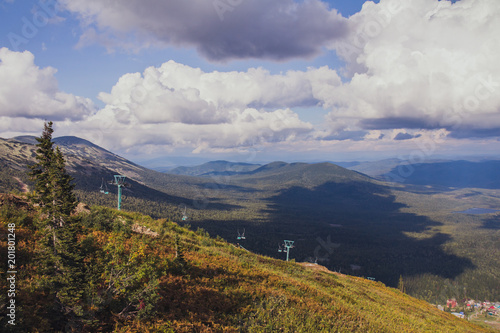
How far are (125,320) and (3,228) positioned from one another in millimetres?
9999

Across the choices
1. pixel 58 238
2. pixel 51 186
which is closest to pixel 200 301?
pixel 58 238

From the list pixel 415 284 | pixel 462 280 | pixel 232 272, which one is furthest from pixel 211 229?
pixel 462 280

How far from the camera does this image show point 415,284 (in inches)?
7219

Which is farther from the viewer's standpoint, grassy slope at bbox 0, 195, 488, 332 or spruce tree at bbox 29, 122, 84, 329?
grassy slope at bbox 0, 195, 488, 332

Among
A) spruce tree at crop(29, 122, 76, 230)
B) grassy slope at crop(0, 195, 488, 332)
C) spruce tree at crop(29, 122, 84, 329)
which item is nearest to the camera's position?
spruce tree at crop(29, 122, 84, 329)

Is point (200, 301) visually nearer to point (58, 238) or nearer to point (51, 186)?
point (58, 238)

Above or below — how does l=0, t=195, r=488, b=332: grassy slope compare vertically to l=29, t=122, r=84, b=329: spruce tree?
A: below

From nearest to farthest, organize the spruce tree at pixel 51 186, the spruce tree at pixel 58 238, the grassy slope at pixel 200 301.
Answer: the spruce tree at pixel 58 238 → the grassy slope at pixel 200 301 → the spruce tree at pixel 51 186

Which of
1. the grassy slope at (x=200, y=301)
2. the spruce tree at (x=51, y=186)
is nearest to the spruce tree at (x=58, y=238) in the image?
the spruce tree at (x=51, y=186)

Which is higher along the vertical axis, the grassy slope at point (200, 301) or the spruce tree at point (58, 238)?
the spruce tree at point (58, 238)

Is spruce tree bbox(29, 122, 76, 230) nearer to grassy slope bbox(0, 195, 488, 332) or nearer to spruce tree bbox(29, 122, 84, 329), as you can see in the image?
spruce tree bbox(29, 122, 84, 329)

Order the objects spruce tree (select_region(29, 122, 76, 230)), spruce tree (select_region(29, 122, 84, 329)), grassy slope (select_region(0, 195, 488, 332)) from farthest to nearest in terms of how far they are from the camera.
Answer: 1. spruce tree (select_region(29, 122, 76, 230))
2. grassy slope (select_region(0, 195, 488, 332))
3. spruce tree (select_region(29, 122, 84, 329))

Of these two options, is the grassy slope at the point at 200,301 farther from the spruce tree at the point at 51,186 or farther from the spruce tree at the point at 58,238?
the spruce tree at the point at 51,186

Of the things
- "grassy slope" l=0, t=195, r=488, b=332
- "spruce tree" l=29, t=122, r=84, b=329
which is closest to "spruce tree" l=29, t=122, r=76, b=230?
"spruce tree" l=29, t=122, r=84, b=329
